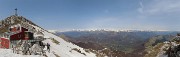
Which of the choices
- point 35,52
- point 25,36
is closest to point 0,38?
point 25,36

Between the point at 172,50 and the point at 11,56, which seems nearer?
the point at 172,50

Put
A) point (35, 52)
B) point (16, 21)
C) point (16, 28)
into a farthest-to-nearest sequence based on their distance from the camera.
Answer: point (16, 21)
point (16, 28)
point (35, 52)

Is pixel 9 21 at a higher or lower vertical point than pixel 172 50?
higher

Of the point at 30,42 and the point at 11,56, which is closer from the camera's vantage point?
the point at 11,56

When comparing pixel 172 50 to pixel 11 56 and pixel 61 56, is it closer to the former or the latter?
pixel 11 56

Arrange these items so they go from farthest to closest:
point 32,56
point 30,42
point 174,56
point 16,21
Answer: point 16,21 → point 30,42 → point 32,56 → point 174,56

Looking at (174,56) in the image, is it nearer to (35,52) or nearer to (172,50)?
(172,50)

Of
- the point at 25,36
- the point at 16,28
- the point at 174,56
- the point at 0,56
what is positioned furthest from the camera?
the point at 16,28

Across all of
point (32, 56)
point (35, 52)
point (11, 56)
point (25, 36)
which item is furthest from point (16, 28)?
point (11, 56)

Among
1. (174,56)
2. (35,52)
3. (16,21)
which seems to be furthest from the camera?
(16,21)

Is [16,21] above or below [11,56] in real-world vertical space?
above
